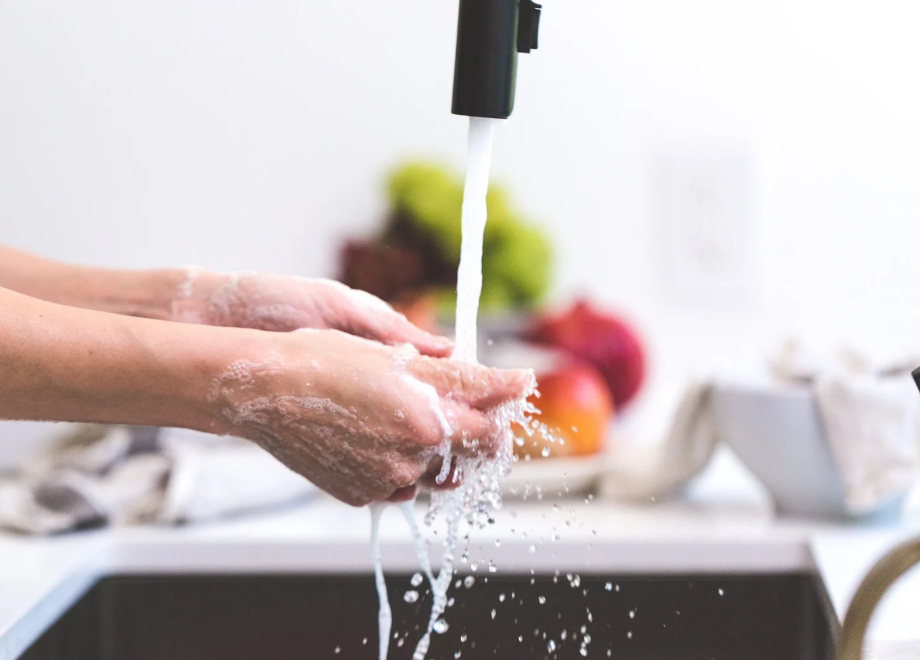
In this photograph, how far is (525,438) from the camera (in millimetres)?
1083

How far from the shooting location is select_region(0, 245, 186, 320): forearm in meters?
0.81

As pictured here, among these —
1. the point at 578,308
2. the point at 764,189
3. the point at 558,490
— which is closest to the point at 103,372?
the point at 558,490

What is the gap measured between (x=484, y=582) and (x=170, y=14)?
2.99 feet

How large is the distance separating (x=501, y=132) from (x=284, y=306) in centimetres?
66

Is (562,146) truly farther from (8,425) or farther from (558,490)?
(8,425)

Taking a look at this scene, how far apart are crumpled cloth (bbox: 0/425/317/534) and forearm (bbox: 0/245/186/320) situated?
214mm

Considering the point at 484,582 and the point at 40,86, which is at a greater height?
the point at 40,86

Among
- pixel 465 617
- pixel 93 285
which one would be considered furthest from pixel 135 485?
pixel 465 617

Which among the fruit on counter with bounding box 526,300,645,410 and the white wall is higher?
the white wall

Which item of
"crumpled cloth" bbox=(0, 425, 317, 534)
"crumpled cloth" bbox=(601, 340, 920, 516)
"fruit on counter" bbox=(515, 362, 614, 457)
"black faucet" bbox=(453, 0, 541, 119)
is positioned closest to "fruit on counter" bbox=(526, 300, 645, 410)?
"fruit on counter" bbox=(515, 362, 614, 457)

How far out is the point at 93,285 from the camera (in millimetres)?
824

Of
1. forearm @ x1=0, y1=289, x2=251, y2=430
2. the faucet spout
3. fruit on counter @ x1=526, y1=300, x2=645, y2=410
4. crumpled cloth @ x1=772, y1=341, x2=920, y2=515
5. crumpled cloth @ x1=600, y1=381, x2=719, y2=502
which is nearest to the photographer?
the faucet spout

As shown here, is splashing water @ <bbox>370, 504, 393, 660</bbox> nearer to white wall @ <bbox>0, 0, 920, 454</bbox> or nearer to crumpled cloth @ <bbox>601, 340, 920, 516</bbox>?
crumpled cloth @ <bbox>601, 340, 920, 516</bbox>

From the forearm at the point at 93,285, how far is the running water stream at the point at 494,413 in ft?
0.88
